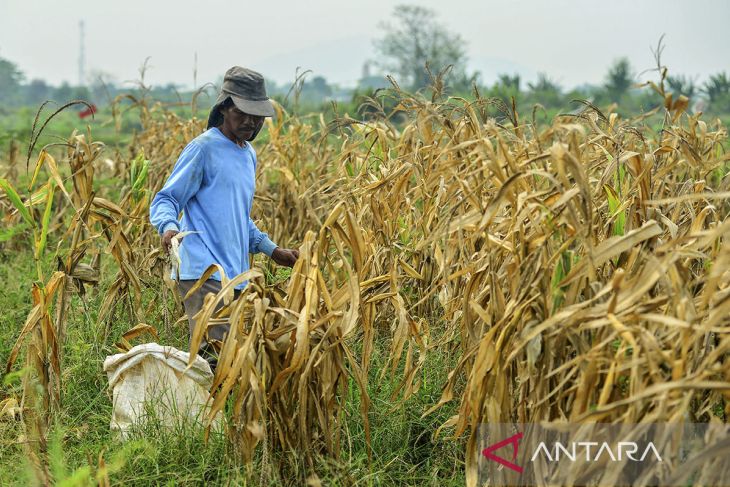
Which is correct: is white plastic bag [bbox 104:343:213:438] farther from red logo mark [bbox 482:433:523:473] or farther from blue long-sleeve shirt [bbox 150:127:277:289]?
red logo mark [bbox 482:433:523:473]

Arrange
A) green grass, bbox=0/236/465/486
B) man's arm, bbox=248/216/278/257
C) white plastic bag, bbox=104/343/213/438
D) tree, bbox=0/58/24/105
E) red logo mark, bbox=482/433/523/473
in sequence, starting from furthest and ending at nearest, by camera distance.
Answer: tree, bbox=0/58/24/105, man's arm, bbox=248/216/278/257, white plastic bag, bbox=104/343/213/438, green grass, bbox=0/236/465/486, red logo mark, bbox=482/433/523/473

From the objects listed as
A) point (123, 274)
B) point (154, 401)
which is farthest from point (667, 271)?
point (123, 274)

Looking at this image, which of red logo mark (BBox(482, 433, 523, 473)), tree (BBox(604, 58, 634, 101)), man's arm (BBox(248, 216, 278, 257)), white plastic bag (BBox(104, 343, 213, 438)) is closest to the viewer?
red logo mark (BBox(482, 433, 523, 473))

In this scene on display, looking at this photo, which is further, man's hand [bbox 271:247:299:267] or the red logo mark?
man's hand [bbox 271:247:299:267]

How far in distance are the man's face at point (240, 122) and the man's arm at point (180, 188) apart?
0.55ft

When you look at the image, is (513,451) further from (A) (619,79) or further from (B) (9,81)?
(B) (9,81)

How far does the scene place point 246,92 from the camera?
3.15 meters

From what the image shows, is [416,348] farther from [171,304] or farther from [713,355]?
[713,355]

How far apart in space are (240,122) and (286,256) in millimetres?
526

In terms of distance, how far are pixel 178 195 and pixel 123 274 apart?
2.25ft

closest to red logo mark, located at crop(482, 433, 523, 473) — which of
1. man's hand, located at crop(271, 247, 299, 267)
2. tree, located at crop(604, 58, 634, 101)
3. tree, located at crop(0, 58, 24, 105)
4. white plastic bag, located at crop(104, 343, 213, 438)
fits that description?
white plastic bag, located at crop(104, 343, 213, 438)

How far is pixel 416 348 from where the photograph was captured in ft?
11.8

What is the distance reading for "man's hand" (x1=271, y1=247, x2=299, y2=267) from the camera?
10.4 feet

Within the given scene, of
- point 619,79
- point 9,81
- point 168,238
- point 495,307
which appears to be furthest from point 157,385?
point 9,81
